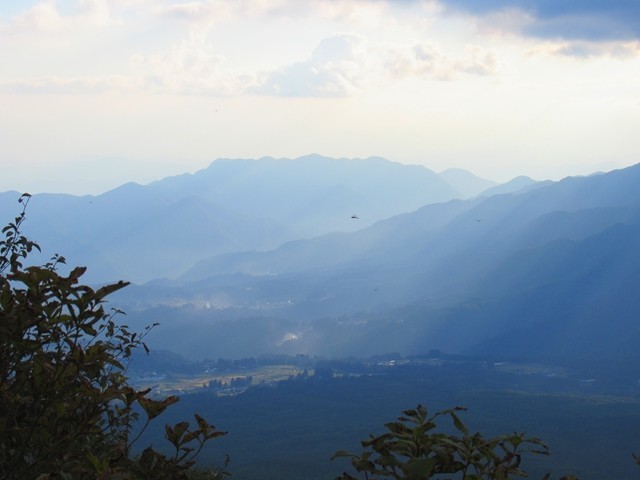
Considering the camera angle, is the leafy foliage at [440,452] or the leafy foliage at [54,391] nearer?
the leafy foliage at [440,452]

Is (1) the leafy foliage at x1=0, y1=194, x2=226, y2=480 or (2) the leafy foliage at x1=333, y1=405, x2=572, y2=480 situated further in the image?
(1) the leafy foliage at x1=0, y1=194, x2=226, y2=480

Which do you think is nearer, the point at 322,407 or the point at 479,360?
the point at 322,407

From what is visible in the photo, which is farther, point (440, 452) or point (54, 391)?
point (54, 391)

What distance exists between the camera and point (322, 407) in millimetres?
132875

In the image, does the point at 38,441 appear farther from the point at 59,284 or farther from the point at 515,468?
the point at 515,468

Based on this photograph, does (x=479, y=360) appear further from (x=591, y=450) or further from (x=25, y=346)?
(x=25, y=346)

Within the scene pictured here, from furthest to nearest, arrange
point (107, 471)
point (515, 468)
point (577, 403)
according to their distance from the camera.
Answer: point (577, 403) → point (515, 468) → point (107, 471)

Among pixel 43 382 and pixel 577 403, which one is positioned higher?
pixel 43 382

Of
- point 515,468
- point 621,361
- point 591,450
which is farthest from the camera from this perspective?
point 621,361

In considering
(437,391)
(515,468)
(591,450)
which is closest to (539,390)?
(437,391)

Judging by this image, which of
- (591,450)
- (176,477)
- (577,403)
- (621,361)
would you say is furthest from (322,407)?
(176,477)

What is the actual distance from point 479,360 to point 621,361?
102ft

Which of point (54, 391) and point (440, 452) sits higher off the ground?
point (54, 391)

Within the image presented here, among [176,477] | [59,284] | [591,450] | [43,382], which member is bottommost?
[591,450]
